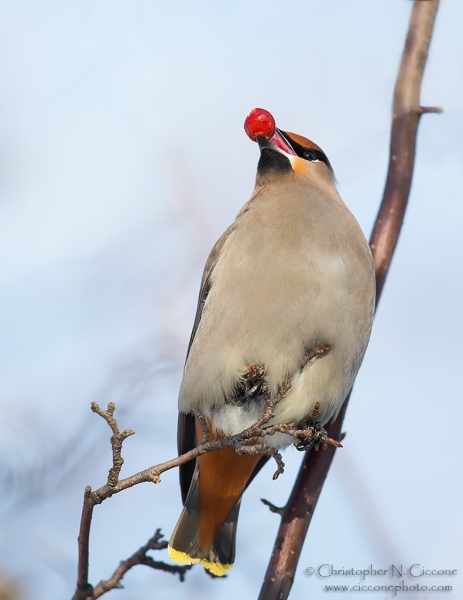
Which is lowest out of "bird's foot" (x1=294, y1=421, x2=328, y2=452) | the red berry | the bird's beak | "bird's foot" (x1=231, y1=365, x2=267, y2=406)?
"bird's foot" (x1=294, y1=421, x2=328, y2=452)

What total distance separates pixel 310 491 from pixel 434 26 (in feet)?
7.63

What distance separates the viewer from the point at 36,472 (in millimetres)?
4191

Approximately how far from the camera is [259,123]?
4.52 metres

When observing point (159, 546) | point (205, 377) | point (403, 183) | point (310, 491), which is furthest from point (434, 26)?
point (159, 546)

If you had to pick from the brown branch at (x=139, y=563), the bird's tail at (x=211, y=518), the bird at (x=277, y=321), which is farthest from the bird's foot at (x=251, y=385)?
the brown branch at (x=139, y=563)

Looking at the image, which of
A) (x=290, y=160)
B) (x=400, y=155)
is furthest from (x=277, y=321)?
(x=290, y=160)

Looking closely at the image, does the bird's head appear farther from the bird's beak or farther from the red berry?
the red berry

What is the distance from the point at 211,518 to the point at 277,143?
7.09 feet

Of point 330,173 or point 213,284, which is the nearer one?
point 213,284

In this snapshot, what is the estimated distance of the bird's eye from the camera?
5074 mm

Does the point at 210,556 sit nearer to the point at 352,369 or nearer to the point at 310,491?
the point at 310,491

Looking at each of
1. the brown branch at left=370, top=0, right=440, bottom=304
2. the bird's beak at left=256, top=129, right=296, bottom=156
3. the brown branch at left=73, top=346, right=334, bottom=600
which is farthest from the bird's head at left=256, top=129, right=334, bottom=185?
the brown branch at left=73, top=346, right=334, bottom=600

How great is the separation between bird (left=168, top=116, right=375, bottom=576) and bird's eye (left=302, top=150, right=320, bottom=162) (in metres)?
0.44

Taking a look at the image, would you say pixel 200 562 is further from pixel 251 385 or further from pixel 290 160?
pixel 290 160
